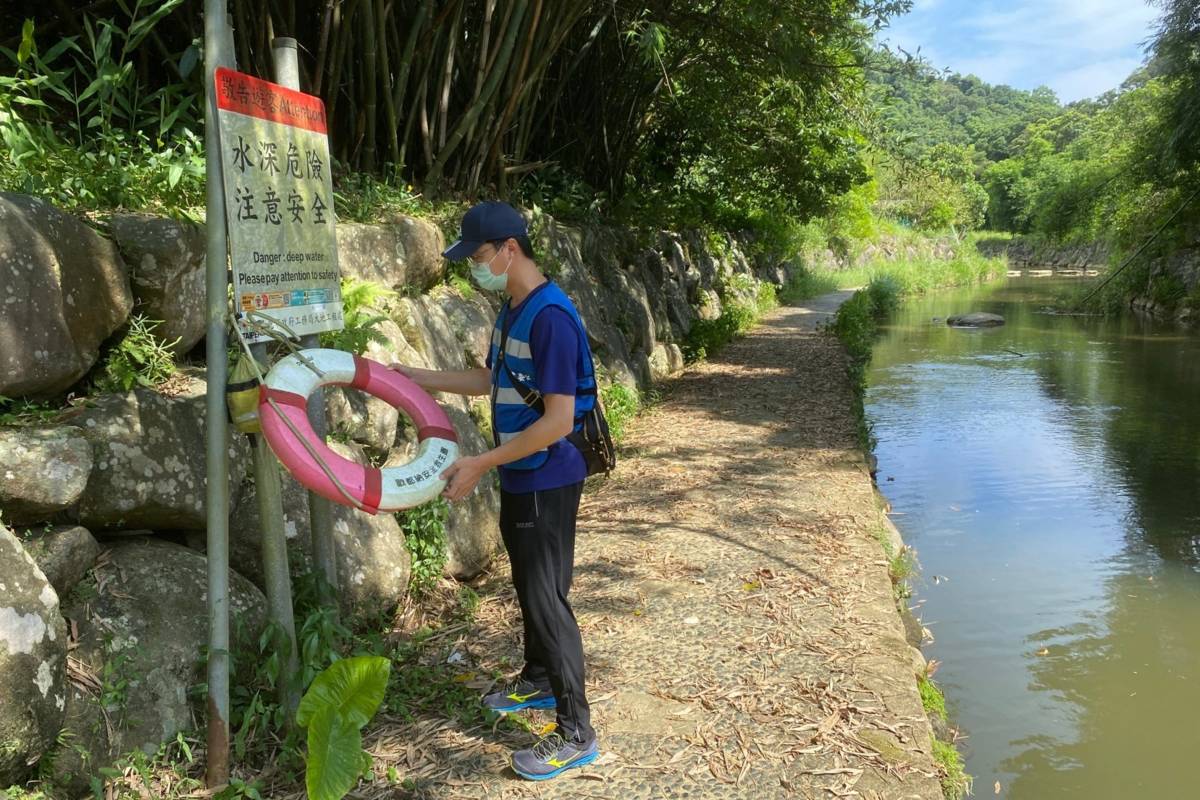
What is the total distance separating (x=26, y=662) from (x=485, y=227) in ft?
5.39

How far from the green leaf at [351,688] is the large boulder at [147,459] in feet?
2.45

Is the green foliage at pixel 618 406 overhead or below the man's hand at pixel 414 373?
below

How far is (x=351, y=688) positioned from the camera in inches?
100.0

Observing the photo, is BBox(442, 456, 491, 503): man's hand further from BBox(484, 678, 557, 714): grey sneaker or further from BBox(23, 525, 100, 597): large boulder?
BBox(23, 525, 100, 597): large boulder

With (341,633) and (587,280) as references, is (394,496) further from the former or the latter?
(587,280)

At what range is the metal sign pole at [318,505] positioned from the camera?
2.86 meters

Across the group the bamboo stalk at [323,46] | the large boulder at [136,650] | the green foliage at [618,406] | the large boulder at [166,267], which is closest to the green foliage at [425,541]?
the large boulder at [136,650]

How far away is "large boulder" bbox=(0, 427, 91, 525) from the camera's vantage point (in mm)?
2396

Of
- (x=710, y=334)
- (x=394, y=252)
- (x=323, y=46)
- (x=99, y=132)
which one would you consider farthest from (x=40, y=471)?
(x=710, y=334)

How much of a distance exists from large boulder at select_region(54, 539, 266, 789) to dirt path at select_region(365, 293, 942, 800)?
0.67 meters

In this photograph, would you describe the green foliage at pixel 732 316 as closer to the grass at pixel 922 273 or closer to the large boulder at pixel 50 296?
the grass at pixel 922 273

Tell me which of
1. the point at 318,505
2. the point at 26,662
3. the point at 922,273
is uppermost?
the point at 922,273

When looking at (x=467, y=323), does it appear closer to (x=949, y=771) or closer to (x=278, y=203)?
(x=278, y=203)

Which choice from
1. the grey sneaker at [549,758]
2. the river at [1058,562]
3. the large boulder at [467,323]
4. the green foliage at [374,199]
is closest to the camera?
the grey sneaker at [549,758]
